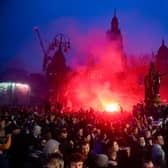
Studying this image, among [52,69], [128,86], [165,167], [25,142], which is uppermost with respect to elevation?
[52,69]

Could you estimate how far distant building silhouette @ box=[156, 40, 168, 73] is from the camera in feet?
301

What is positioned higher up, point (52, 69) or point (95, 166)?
point (52, 69)

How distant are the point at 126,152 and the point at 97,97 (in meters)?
61.2

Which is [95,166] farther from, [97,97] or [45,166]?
[97,97]

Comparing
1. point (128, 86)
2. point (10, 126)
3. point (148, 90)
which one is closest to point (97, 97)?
point (128, 86)

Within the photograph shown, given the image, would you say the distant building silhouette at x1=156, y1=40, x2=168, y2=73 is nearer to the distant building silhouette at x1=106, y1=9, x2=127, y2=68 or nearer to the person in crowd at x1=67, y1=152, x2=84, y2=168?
the distant building silhouette at x1=106, y1=9, x2=127, y2=68

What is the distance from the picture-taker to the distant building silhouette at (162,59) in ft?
301

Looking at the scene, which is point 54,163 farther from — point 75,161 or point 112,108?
point 112,108

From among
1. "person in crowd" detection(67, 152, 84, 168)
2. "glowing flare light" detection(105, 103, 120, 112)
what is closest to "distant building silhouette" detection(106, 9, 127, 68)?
"glowing flare light" detection(105, 103, 120, 112)

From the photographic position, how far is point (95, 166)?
675cm

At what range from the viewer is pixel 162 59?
9444 cm

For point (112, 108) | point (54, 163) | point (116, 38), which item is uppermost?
point (116, 38)

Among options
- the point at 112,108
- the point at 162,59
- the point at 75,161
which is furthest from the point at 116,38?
the point at 75,161

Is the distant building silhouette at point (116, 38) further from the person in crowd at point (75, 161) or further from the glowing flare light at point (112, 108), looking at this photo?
the person in crowd at point (75, 161)
